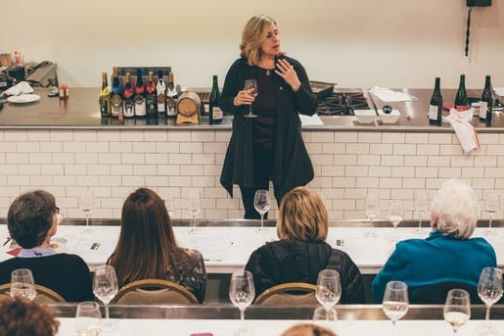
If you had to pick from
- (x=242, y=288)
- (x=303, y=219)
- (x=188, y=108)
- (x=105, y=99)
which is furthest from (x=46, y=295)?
(x=105, y=99)

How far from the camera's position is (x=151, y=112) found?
552 cm

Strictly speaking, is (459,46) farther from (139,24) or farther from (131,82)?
(131,82)

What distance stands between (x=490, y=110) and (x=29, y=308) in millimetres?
3840

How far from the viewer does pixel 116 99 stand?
17.9 ft

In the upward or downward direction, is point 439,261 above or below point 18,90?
below

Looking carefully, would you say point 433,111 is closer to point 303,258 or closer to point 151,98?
point 151,98

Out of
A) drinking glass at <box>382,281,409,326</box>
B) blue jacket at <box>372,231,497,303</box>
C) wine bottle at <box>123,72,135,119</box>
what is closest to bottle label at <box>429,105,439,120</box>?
wine bottle at <box>123,72,135,119</box>

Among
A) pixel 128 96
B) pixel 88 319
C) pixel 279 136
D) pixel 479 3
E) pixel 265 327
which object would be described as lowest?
pixel 265 327

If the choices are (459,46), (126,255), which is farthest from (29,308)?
(459,46)

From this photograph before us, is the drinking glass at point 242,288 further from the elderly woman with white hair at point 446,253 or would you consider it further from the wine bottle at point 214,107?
the wine bottle at point 214,107

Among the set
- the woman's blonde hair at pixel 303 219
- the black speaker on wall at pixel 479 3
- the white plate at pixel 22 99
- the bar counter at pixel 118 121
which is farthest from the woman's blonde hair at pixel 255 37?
the black speaker on wall at pixel 479 3

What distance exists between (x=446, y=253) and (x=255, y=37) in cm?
205

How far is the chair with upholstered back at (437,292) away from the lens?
3272 millimetres

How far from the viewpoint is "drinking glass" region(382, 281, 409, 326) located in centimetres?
285
